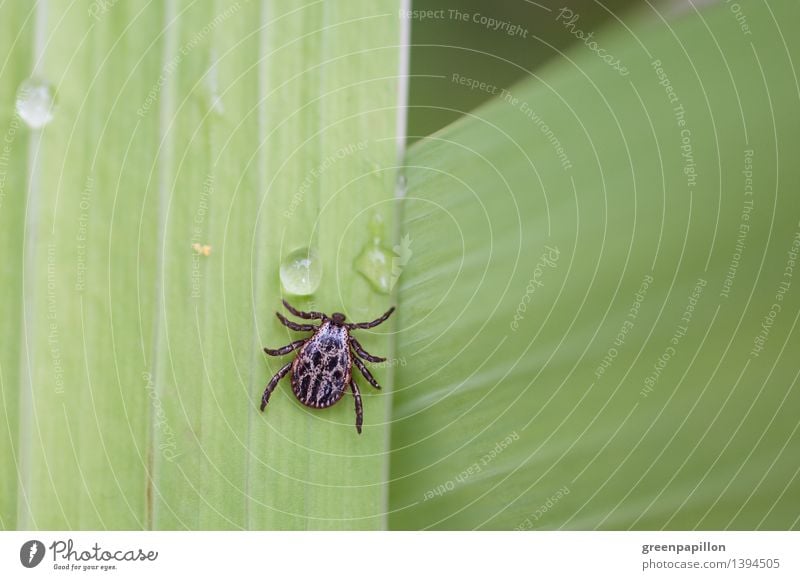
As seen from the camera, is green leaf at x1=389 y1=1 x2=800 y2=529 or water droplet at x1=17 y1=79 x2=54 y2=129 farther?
green leaf at x1=389 y1=1 x2=800 y2=529

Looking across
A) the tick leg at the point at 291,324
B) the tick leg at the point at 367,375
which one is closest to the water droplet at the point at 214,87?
the tick leg at the point at 291,324

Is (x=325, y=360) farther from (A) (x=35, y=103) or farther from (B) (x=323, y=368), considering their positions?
(A) (x=35, y=103)

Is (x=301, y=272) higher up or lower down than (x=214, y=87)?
lower down

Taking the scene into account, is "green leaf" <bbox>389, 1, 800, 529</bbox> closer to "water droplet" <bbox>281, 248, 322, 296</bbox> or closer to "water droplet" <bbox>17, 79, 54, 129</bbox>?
"water droplet" <bbox>281, 248, 322, 296</bbox>

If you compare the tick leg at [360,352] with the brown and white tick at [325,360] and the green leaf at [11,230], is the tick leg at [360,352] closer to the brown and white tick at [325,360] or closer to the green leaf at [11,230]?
the brown and white tick at [325,360]

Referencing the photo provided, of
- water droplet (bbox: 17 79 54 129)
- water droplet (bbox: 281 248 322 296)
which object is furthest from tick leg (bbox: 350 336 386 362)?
water droplet (bbox: 17 79 54 129)

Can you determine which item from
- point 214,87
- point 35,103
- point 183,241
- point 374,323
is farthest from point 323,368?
point 35,103

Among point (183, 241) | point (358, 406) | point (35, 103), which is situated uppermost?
point (35, 103)

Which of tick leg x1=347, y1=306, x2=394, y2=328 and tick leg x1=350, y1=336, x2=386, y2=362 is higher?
tick leg x1=347, y1=306, x2=394, y2=328
